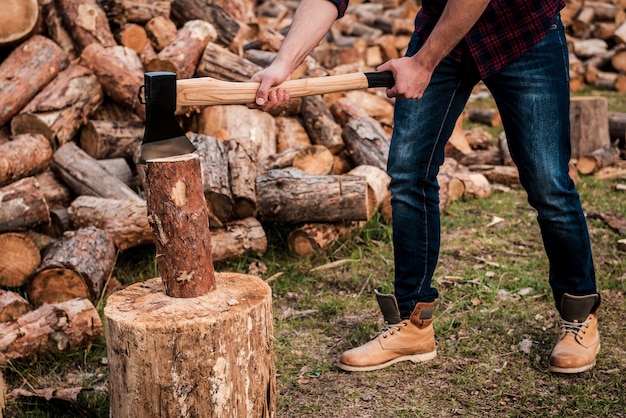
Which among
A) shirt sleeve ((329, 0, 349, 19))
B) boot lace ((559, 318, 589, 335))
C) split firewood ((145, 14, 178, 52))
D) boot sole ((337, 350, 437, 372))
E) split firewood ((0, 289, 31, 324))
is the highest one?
shirt sleeve ((329, 0, 349, 19))

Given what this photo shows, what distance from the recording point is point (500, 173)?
619 centimetres

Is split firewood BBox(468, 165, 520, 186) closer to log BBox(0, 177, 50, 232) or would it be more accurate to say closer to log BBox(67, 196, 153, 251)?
log BBox(67, 196, 153, 251)

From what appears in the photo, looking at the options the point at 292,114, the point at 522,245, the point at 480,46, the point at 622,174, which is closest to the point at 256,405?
the point at 480,46

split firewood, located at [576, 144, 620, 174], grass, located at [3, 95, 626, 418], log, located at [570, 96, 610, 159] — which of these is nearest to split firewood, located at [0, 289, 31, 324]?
grass, located at [3, 95, 626, 418]

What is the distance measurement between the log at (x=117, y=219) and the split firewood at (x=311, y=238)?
0.93 meters

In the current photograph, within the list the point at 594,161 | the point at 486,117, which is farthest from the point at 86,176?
the point at 486,117

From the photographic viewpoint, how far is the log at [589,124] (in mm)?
6629

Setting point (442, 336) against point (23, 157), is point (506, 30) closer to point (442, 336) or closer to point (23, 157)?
point (442, 336)

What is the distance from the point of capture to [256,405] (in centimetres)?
229

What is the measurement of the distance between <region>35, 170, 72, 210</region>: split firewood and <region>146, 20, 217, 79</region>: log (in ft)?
3.71

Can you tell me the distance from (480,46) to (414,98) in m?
0.32

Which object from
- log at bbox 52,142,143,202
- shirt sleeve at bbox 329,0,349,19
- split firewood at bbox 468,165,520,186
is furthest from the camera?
split firewood at bbox 468,165,520,186

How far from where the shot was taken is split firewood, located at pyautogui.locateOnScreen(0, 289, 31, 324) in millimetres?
3367

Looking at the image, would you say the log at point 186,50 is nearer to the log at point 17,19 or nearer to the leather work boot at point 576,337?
the log at point 17,19
